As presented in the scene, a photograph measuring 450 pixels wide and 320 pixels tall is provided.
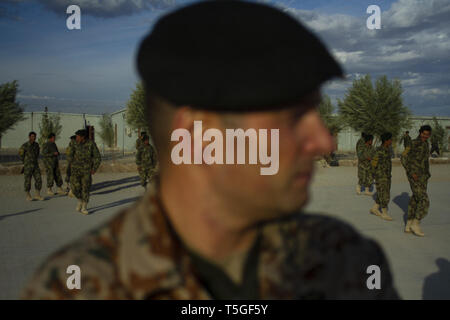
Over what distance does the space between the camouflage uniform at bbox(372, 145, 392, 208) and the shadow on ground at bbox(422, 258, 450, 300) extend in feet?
10.9

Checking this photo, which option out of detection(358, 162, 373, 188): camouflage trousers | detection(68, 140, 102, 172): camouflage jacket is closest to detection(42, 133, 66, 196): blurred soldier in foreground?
detection(68, 140, 102, 172): camouflage jacket

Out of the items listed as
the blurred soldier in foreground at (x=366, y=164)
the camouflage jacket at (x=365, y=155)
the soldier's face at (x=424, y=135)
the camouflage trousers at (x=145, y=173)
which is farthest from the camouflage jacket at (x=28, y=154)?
the soldier's face at (x=424, y=135)

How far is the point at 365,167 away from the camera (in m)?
13.6

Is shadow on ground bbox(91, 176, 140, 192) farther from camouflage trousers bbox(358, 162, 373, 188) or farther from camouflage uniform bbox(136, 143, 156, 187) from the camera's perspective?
camouflage trousers bbox(358, 162, 373, 188)

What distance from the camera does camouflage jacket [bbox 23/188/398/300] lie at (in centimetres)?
94

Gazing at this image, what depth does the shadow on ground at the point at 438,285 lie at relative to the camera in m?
4.91

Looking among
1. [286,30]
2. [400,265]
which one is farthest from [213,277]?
[400,265]

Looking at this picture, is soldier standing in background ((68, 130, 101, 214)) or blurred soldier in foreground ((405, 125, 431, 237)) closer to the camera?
blurred soldier in foreground ((405, 125, 431, 237))

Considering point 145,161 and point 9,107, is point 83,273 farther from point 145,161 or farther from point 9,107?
point 9,107

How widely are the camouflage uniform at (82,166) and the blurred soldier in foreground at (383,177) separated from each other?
686 cm

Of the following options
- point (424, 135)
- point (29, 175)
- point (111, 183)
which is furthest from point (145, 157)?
point (424, 135)

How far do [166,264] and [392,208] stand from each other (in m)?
11.2

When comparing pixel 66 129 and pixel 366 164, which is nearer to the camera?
pixel 366 164

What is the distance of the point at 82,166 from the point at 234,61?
10378mm
